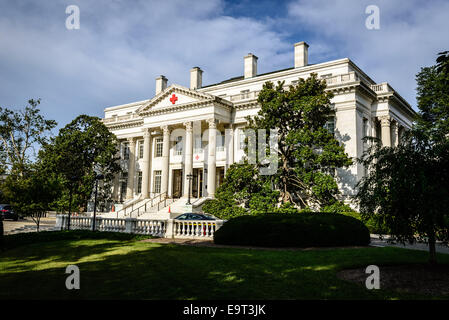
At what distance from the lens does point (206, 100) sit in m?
35.4

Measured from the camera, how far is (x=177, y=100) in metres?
37.9

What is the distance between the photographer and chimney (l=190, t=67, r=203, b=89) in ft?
152

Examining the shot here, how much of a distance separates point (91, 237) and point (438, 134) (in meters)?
14.8

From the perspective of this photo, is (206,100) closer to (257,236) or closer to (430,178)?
(257,236)

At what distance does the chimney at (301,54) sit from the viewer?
38781mm

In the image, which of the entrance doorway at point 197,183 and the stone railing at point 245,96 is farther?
the entrance doorway at point 197,183

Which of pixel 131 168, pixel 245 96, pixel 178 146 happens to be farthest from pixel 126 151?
pixel 245 96

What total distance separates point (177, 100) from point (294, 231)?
86.8 feet

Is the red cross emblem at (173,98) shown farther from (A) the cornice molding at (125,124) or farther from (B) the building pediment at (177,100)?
(A) the cornice molding at (125,124)

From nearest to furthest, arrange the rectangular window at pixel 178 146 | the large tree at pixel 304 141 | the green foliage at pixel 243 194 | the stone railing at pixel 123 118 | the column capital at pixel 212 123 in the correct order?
the large tree at pixel 304 141 → the green foliage at pixel 243 194 → the column capital at pixel 212 123 → the rectangular window at pixel 178 146 → the stone railing at pixel 123 118

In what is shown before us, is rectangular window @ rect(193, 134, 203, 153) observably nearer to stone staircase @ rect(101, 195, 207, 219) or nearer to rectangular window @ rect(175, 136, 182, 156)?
rectangular window @ rect(175, 136, 182, 156)

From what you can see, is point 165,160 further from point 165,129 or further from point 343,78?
point 343,78

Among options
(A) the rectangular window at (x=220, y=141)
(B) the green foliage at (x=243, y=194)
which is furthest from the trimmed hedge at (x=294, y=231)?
(A) the rectangular window at (x=220, y=141)
